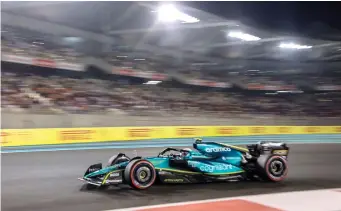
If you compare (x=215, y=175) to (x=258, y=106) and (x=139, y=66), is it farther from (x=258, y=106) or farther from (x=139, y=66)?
(x=258, y=106)

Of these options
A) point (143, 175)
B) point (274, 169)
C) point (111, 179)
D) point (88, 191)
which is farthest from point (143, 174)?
point (274, 169)

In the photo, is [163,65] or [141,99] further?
[163,65]

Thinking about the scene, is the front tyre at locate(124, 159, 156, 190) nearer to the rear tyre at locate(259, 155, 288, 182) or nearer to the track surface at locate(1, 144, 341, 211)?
the track surface at locate(1, 144, 341, 211)

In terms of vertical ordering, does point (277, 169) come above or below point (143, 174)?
below

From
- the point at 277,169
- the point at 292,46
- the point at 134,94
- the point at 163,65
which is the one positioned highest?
the point at 292,46

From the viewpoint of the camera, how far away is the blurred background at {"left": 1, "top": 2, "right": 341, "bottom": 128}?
17594 mm

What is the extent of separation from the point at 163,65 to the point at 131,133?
38.7 feet

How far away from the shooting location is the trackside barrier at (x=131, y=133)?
13.1m

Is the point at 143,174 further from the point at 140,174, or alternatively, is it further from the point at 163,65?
the point at 163,65

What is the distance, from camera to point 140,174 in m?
5.81

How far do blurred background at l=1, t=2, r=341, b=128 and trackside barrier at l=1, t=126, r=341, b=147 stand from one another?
26.0 inches

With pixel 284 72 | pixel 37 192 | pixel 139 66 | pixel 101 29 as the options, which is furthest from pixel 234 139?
pixel 284 72

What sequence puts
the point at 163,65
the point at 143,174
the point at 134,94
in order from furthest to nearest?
the point at 163,65 < the point at 134,94 < the point at 143,174

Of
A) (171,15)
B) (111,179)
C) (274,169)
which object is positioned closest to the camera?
(111,179)
